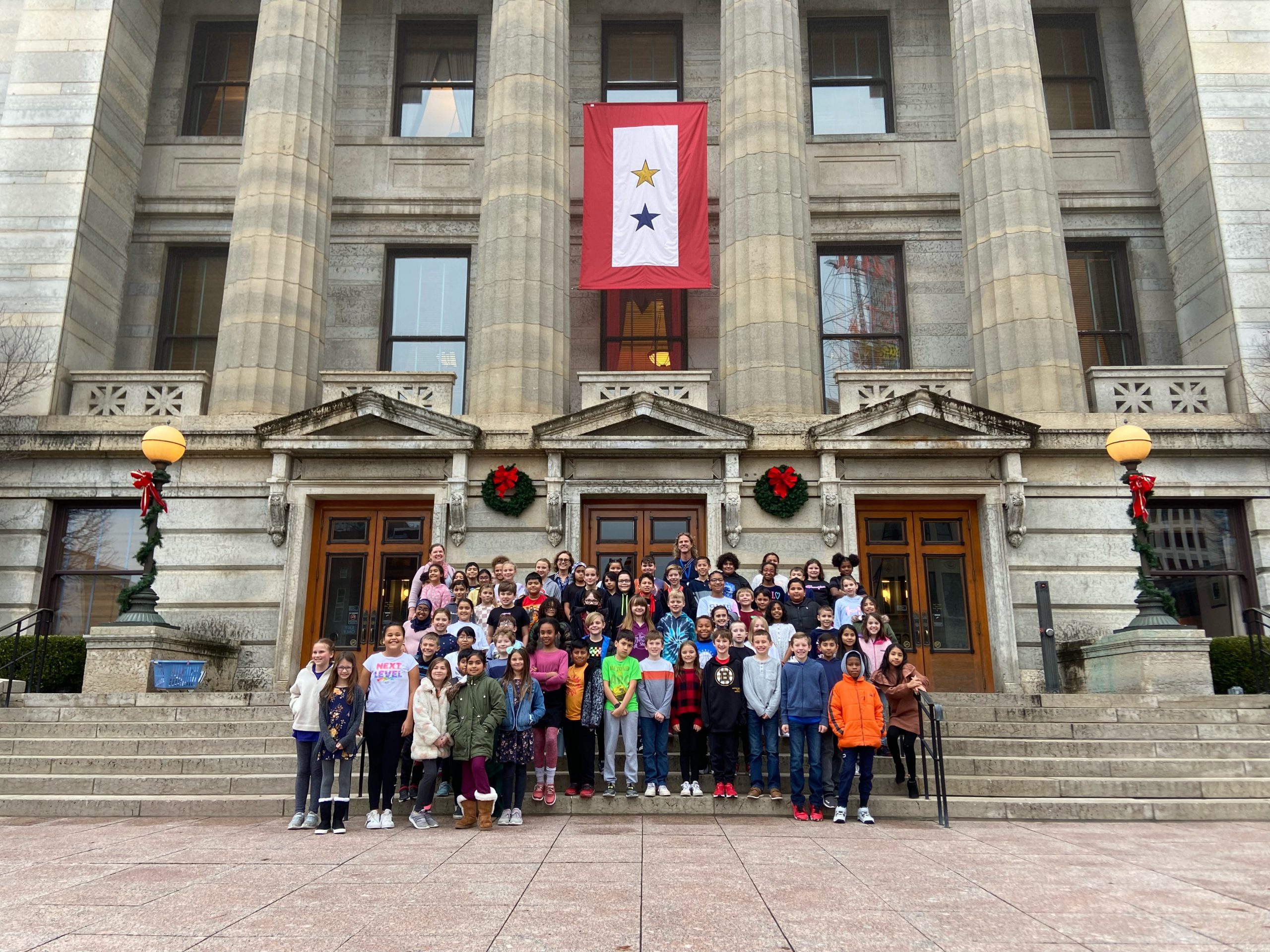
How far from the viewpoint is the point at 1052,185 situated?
1862cm

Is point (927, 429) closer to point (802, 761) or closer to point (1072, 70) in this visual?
point (802, 761)

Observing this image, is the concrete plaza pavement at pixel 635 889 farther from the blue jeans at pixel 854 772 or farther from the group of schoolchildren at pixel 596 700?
the group of schoolchildren at pixel 596 700

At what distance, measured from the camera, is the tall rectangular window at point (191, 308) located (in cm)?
2144

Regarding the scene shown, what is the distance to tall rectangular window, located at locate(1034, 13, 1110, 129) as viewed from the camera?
74.6 ft

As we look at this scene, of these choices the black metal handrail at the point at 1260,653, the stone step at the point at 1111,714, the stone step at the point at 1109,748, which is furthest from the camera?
the black metal handrail at the point at 1260,653

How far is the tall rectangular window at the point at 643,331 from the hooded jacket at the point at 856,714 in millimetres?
12092

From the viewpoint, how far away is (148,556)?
1475 cm

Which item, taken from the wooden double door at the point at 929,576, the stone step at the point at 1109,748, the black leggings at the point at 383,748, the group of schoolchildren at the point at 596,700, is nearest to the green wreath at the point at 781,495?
the wooden double door at the point at 929,576

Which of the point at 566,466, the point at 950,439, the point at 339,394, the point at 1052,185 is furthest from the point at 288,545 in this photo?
the point at 1052,185

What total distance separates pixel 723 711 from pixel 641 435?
786 cm

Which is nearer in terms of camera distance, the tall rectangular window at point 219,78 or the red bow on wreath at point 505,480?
the red bow on wreath at point 505,480

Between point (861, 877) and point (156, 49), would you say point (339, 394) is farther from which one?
point (861, 877)

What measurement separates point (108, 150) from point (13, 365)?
546 centimetres

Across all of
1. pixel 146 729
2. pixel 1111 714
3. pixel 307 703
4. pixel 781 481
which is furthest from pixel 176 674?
pixel 1111 714
